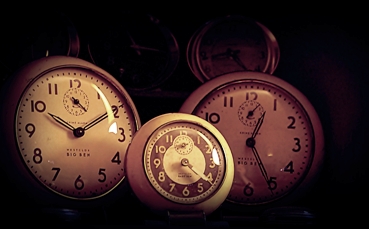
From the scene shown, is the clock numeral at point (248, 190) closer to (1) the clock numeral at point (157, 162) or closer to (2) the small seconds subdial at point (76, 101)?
(1) the clock numeral at point (157, 162)

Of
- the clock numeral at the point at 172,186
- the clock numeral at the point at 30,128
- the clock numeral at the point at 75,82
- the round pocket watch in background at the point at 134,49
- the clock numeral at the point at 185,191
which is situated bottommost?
the clock numeral at the point at 185,191

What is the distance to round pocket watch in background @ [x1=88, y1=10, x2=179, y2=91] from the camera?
1.58m

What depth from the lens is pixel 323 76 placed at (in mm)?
1596

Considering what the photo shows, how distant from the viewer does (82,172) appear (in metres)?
1.29

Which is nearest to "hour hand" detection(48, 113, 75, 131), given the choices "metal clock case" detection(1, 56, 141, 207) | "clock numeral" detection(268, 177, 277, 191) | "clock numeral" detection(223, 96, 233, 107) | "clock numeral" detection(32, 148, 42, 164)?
"metal clock case" detection(1, 56, 141, 207)

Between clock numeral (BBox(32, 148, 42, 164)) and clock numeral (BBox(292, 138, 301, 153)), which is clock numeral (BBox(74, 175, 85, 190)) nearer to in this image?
clock numeral (BBox(32, 148, 42, 164))

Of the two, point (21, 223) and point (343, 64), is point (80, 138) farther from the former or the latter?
point (343, 64)

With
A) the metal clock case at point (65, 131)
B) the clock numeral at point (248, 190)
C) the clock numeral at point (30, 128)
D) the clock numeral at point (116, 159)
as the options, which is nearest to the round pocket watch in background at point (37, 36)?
the metal clock case at point (65, 131)

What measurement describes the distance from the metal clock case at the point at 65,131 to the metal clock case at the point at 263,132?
11.5 inches

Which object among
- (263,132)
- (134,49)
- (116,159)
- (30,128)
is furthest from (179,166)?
(134,49)

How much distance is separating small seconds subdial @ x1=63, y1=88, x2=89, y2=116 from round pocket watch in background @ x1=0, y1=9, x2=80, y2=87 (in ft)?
0.89

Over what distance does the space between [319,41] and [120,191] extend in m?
1.04

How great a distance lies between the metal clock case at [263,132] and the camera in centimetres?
136

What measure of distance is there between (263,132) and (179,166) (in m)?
0.40
